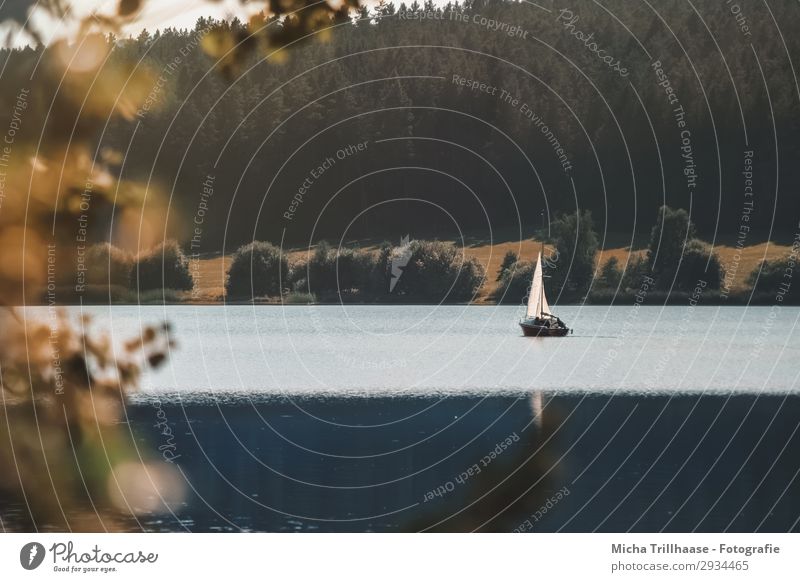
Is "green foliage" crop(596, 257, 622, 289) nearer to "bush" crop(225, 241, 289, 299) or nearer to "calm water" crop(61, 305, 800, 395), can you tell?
"calm water" crop(61, 305, 800, 395)

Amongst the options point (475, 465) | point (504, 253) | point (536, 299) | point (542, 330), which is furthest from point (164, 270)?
point (475, 465)

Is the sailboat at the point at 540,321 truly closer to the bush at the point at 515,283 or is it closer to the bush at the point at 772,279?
the bush at the point at 515,283

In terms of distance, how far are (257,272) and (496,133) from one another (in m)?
35.1

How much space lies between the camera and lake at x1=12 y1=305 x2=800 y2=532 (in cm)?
2784

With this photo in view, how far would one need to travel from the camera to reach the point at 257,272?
5699 inches

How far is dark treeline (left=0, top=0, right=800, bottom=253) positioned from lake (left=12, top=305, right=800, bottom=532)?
147 feet

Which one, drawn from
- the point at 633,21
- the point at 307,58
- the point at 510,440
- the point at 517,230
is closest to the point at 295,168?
the point at 307,58

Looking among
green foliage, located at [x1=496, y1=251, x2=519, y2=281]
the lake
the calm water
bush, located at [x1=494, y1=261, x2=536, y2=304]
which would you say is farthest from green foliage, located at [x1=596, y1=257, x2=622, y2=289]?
the lake

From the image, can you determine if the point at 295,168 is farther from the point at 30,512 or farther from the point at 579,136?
the point at 30,512

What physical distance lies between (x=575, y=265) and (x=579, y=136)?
605 inches

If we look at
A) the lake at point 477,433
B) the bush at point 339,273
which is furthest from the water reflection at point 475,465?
the bush at point 339,273

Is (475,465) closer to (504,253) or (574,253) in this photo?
(504,253)

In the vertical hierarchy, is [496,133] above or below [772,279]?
above

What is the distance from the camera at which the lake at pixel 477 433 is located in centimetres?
2784
